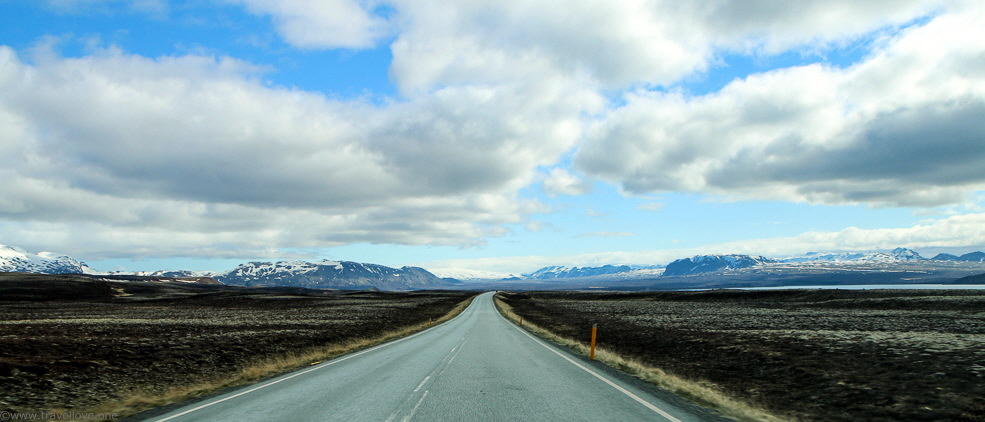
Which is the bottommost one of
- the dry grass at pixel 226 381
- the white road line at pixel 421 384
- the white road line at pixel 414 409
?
the dry grass at pixel 226 381

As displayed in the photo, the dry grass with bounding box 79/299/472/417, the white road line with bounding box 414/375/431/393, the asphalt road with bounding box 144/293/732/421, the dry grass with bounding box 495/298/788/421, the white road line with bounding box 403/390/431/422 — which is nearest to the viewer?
the white road line with bounding box 403/390/431/422

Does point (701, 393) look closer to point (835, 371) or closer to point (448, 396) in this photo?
point (835, 371)

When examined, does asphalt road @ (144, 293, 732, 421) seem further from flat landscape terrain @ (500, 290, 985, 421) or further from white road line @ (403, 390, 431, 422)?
flat landscape terrain @ (500, 290, 985, 421)

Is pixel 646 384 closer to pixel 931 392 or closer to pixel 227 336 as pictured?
pixel 931 392

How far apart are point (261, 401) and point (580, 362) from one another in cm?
1065

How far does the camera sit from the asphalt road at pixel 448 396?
8.96 meters

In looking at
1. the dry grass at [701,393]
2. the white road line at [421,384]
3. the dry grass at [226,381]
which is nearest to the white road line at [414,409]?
the white road line at [421,384]

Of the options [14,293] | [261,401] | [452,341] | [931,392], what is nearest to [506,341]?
[452,341]

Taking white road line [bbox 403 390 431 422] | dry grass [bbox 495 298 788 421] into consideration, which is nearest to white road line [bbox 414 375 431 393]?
white road line [bbox 403 390 431 422]

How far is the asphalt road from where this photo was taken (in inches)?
353

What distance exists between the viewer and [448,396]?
10.6m

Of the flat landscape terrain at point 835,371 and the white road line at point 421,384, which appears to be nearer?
the flat landscape terrain at point 835,371

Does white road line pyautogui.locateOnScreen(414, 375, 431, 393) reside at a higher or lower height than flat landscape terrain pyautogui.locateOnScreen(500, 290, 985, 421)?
higher

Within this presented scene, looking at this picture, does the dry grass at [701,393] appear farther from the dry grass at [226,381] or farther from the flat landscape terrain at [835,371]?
the dry grass at [226,381]
